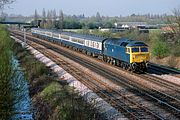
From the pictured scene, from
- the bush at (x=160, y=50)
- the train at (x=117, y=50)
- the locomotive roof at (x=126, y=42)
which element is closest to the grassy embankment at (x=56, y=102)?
the train at (x=117, y=50)

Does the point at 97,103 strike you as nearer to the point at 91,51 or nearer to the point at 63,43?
the point at 91,51

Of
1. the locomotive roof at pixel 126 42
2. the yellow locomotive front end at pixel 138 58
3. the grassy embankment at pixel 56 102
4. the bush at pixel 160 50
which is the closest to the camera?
the grassy embankment at pixel 56 102

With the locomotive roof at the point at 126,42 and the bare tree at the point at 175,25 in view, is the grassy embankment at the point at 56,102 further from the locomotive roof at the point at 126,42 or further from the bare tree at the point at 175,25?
the bare tree at the point at 175,25

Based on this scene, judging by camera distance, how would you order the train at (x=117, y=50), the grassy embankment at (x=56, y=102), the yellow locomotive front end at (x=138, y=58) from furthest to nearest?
1. the train at (x=117, y=50)
2. the yellow locomotive front end at (x=138, y=58)
3. the grassy embankment at (x=56, y=102)

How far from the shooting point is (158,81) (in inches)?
1126

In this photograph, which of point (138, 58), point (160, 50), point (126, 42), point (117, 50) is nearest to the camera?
point (138, 58)

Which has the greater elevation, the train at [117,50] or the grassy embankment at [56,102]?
the train at [117,50]

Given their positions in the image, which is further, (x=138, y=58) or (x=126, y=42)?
(x=126, y=42)

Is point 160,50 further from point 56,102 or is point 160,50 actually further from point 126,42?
point 56,102

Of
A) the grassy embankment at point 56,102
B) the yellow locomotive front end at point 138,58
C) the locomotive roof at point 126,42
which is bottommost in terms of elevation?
the grassy embankment at point 56,102

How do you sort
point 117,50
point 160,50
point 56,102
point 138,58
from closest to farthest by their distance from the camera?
point 56,102, point 138,58, point 117,50, point 160,50

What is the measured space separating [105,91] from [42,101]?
427 centimetres

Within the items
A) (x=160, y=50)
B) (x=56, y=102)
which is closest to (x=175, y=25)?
(x=160, y=50)

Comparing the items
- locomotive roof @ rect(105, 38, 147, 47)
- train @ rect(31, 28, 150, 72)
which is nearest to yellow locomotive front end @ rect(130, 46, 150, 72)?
train @ rect(31, 28, 150, 72)
